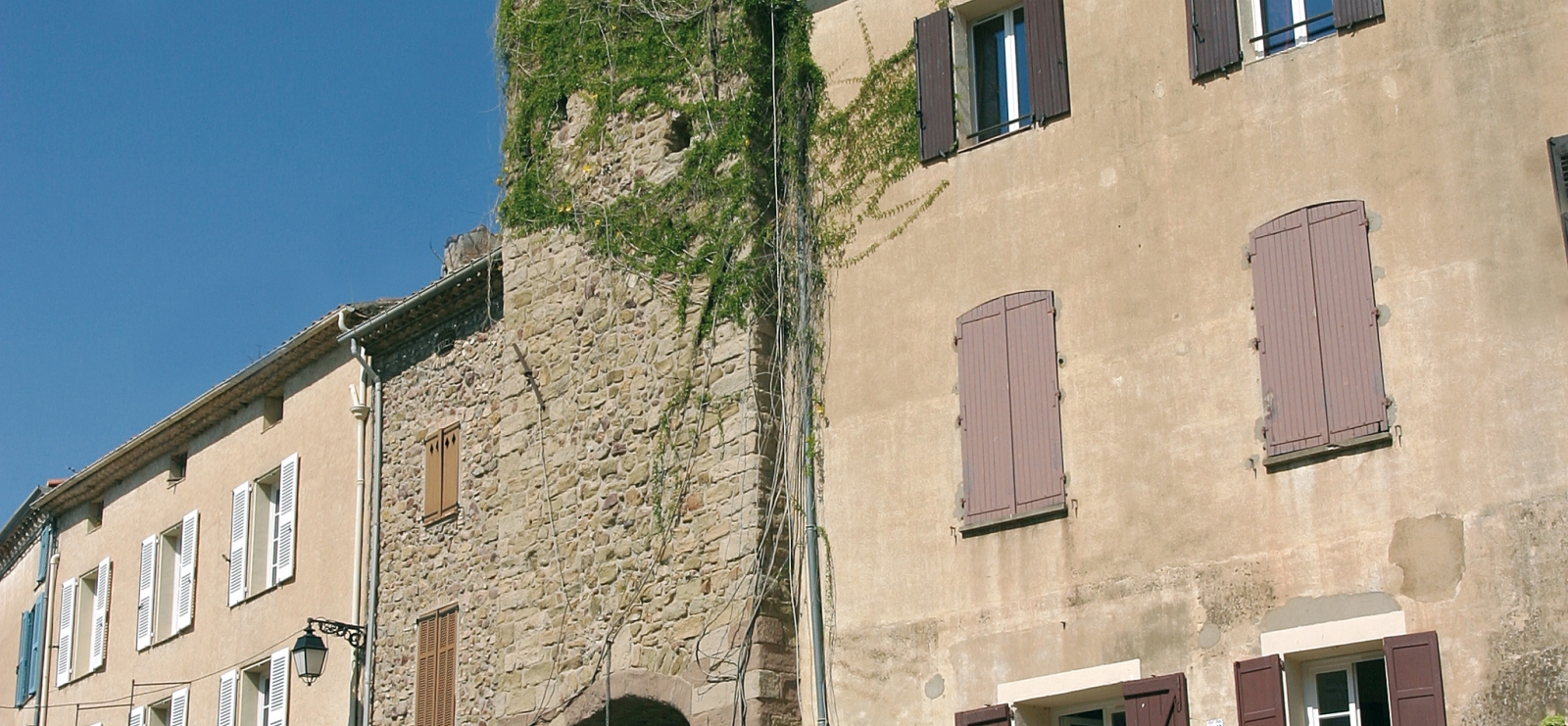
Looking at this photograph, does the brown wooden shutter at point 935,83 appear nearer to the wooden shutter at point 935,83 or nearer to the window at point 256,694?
the wooden shutter at point 935,83

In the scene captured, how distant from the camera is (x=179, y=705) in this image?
21.4m

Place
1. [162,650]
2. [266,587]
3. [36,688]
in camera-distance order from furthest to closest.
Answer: [36,688], [162,650], [266,587]

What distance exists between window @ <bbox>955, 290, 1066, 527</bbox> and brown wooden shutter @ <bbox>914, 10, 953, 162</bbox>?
1273 millimetres

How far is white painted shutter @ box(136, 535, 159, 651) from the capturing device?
73.5ft

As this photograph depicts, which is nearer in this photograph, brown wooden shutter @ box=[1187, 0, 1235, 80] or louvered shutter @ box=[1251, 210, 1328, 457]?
louvered shutter @ box=[1251, 210, 1328, 457]

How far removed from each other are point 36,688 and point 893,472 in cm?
1648

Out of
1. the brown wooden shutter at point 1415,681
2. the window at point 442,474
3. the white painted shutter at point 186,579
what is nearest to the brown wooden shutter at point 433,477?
the window at point 442,474

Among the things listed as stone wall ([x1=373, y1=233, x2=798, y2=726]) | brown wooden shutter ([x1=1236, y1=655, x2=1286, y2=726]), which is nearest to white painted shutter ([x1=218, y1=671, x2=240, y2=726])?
stone wall ([x1=373, y1=233, x2=798, y2=726])

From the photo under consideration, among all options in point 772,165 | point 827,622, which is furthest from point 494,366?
point 827,622

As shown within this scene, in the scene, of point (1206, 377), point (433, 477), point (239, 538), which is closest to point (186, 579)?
point (239, 538)

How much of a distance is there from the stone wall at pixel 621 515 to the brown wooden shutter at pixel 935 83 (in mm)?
1767

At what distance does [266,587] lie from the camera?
20078 mm

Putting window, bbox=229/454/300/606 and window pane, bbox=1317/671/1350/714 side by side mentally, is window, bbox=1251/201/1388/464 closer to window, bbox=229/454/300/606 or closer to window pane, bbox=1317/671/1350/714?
window pane, bbox=1317/671/1350/714

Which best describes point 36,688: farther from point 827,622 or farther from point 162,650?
point 827,622
